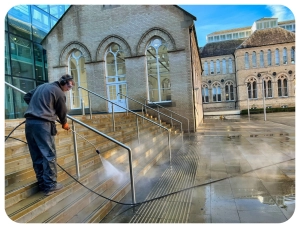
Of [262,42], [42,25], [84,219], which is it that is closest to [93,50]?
[42,25]

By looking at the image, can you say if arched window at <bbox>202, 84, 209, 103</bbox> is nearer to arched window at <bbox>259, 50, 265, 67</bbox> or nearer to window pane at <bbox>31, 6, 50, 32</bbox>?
arched window at <bbox>259, 50, 265, 67</bbox>

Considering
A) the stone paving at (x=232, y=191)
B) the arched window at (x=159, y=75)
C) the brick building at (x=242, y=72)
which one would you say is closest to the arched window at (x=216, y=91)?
the brick building at (x=242, y=72)

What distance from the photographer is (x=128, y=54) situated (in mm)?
10570

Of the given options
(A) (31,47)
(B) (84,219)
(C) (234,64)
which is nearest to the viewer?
(B) (84,219)

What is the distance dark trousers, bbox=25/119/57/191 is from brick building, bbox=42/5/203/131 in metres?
7.55

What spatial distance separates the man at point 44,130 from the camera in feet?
7.98

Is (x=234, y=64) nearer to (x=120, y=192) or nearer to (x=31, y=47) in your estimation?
(x=31, y=47)

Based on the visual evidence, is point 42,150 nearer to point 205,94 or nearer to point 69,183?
point 69,183

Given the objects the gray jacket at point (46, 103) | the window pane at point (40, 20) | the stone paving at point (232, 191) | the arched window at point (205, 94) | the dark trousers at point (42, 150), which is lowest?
the stone paving at point (232, 191)

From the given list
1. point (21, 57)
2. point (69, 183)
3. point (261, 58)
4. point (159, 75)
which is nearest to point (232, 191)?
point (69, 183)

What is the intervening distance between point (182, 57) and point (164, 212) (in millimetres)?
8079

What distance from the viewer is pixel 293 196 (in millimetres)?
3023

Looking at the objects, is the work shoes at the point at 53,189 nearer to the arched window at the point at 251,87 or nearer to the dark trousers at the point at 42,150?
the dark trousers at the point at 42,150

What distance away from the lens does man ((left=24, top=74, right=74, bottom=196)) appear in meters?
2.43
